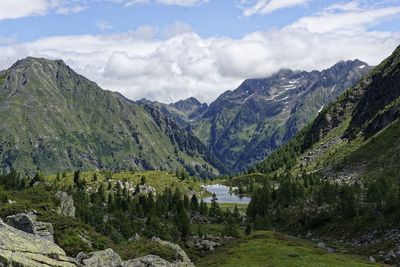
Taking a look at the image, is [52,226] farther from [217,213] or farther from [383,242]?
[217,213]

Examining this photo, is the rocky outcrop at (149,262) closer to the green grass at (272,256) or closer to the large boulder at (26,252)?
the large boulder at (26,252)

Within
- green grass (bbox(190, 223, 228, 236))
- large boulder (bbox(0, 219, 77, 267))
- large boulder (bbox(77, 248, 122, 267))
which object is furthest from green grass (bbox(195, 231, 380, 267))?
green grass (bbox(190, 223, 228, 236))

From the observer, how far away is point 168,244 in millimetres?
66812

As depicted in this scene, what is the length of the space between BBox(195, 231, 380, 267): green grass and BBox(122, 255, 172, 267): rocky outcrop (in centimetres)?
2090

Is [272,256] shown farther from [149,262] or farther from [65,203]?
[65,203]

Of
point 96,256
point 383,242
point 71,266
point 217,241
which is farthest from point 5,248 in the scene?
point 383,242

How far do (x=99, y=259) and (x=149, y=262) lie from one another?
8923mm

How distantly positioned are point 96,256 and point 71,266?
8.41 metres

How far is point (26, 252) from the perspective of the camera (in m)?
36.4

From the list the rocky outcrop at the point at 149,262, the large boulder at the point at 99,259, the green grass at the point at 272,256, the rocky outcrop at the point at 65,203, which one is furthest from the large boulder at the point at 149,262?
the rocky outcrop at the point at 65,203

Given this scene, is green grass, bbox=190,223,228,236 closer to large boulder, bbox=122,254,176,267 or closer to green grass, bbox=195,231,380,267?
green grass, bbox=195,231,380,267

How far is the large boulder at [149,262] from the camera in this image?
54.4 m

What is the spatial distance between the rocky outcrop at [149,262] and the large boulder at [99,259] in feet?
10.6

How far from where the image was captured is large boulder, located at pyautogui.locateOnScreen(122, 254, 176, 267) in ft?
179
